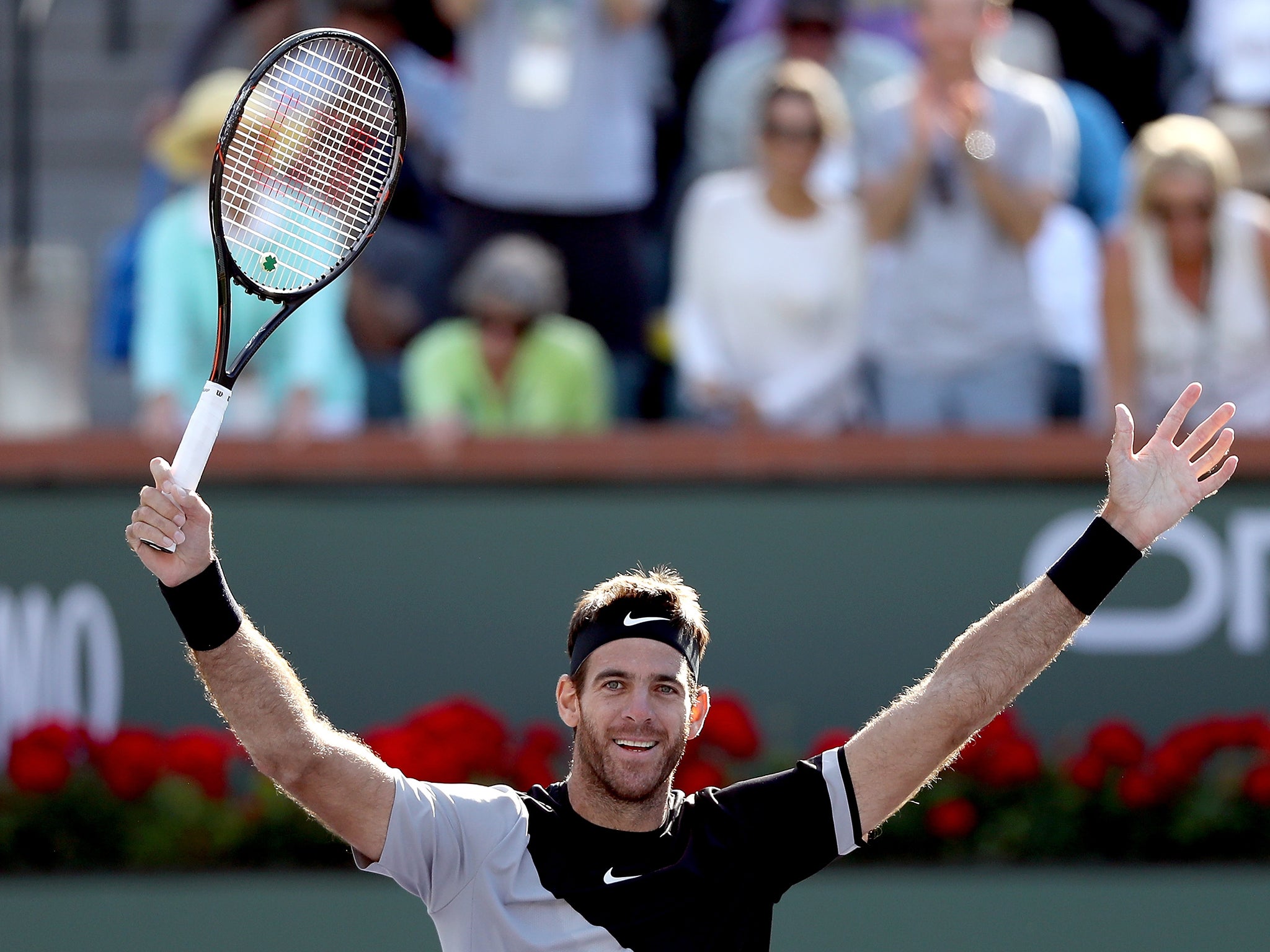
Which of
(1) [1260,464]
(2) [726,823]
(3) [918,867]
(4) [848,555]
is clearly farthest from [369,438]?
(2) [726,823]

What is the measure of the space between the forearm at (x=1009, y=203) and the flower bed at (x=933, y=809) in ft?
5.81

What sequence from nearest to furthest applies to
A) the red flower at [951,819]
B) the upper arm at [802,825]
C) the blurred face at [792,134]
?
the upper arm at [802,825] < the red flower at [951,819] < the blurred face at [792,134]

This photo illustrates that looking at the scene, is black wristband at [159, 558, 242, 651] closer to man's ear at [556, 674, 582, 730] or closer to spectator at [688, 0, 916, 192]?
man's ear at [556, 674, 582, 730]

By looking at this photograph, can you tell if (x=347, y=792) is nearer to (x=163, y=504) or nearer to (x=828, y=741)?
(x=163, y=504)

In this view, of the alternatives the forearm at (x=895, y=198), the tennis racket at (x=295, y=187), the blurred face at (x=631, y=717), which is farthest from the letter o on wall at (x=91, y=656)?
the blurred face at (x=631, y=717)

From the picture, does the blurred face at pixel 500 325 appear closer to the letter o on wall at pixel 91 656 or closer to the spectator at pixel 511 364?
the spectator at pixel 511 364

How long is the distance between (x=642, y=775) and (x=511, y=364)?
3.68 m

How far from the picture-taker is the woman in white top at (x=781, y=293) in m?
6.86

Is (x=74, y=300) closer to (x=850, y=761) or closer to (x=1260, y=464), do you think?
(x=1260, y=464)

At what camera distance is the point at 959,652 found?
3.48m

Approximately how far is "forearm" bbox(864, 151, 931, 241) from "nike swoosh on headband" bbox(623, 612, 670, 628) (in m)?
3.69

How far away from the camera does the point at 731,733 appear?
5734mm

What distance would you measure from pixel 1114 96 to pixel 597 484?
310 centimetres

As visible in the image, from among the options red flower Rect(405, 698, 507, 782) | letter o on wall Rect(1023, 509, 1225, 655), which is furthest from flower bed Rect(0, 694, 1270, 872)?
letter o on wall Rect(1023, 509, 1225, 655)
